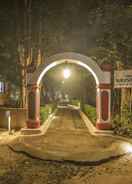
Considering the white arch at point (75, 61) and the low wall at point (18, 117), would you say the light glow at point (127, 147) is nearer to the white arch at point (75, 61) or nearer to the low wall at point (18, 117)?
the white arch at point (75, 61)

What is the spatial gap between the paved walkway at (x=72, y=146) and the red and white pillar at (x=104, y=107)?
93cm

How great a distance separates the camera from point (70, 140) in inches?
478

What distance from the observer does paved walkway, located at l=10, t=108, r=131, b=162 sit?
9258 mm

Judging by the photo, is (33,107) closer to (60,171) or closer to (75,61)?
(75,61)

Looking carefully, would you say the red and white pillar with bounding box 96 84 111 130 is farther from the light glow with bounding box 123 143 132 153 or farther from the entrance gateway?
the light glow with bounding box 123 143 132 153

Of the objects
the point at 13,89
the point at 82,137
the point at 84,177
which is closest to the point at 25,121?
the point at 82,137

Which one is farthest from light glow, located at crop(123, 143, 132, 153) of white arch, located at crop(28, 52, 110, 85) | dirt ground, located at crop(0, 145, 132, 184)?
white arch, located at crop(28, 52, 110, 85)

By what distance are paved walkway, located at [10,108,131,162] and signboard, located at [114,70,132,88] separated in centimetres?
256

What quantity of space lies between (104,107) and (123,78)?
2027 millimetres

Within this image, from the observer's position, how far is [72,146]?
35.8 ft

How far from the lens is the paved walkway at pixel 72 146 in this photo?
9.26 meters

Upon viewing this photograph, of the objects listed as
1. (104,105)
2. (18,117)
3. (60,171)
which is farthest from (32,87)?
(60,171)

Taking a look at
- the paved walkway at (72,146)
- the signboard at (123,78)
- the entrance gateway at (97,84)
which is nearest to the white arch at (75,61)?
the entrance gateway at (97,84)

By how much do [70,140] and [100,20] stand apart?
21.0ft
